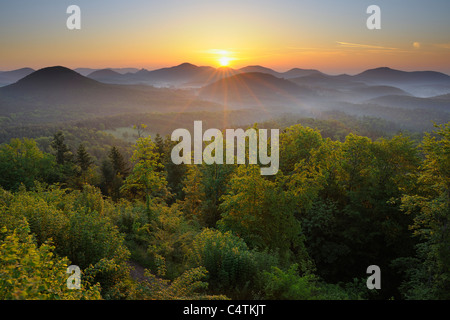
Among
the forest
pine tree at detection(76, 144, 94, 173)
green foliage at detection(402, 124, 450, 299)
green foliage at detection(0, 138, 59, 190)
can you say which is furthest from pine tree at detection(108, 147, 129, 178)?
green foliage at detection(402, 124, 450, 299)

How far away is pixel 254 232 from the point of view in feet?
48.8

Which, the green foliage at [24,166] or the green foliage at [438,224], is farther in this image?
the green foliage at [24,166]

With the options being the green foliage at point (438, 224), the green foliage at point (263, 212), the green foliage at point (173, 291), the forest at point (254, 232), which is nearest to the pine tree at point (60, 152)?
the forest at point (254, 232)

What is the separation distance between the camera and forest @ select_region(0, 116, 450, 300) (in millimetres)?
7812

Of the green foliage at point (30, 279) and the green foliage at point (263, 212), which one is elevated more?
the green foliage at point (30, 279)

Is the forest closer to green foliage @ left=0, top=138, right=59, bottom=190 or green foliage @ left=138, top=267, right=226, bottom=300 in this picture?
green foliage @ left=138, top=267, right=226, bottom=300

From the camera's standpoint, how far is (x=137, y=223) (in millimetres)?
15000

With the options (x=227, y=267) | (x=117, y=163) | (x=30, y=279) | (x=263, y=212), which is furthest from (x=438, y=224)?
(x=117, y=163)

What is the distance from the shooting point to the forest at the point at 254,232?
7812 millimetres

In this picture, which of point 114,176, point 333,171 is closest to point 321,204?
point 333,171

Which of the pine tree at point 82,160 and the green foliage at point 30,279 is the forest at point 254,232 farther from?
the pine tree at point 82,160

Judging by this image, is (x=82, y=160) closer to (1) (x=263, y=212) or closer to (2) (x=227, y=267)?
(1) (x=263, y=212)

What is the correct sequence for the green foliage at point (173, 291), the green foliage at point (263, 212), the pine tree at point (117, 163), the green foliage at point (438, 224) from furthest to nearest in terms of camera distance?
1. the pine tree at point (117, 163)
2. the green foliage at point (263, 212)
3. the green foliage at point (438, 224)
4. the green foliage at point (173, 291)

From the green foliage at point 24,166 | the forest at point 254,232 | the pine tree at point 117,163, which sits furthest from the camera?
the pine tree at point 117,163
